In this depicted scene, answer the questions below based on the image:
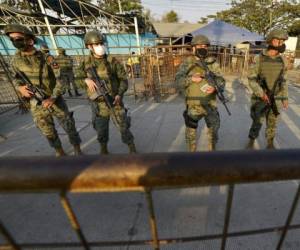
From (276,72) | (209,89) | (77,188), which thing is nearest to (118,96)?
(209,89)

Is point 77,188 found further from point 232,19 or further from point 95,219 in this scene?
point 232,19

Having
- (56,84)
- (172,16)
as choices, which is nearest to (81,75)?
(56,84)

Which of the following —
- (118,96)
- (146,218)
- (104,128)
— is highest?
(118,96)

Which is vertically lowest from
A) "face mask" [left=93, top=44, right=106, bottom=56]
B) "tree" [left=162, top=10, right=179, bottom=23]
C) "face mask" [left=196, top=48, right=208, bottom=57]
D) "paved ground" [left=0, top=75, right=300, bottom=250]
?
"paved ground" [left=0, top=75, right=300, bottom=250]

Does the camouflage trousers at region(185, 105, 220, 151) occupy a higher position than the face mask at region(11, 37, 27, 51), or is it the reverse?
the face mask at region(11, 37, 27, 51)

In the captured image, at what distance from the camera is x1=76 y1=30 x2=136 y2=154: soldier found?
2.52 m

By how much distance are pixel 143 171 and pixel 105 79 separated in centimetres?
239

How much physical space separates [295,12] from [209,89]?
28.1 meters

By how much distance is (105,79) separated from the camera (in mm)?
2676

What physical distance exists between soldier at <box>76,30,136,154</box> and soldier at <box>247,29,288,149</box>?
5.87ft

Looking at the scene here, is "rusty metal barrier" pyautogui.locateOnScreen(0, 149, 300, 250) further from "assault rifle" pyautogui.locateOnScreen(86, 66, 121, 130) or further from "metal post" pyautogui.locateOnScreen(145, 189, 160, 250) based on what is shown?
"assault rifle" pyautogui.locateOnScreen(86, 66, 121, 130)

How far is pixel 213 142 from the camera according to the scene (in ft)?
9.53

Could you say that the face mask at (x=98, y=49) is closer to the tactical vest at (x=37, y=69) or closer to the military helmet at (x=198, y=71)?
the tactical vest at (x=37, y=69)

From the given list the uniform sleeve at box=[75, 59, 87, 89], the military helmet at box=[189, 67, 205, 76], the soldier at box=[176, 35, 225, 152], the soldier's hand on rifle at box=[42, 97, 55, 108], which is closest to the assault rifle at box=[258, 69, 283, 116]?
the soldier at box=[176, 35, 225, 152]
